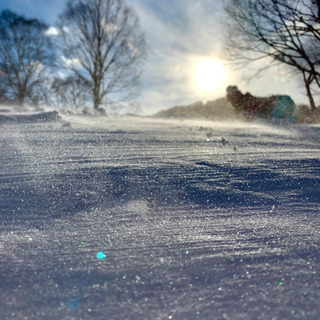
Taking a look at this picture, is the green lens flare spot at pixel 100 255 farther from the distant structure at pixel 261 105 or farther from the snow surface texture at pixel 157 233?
the distant structure at pixel 261 105

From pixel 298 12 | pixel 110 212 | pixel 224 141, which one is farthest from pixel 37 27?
pixel 110 212

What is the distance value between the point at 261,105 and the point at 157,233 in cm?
612

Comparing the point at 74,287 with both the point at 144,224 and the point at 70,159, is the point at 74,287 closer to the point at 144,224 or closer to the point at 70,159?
the point at 144,224

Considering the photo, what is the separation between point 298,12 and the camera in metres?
5.37

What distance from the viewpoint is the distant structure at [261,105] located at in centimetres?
613

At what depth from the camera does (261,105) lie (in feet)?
20.8

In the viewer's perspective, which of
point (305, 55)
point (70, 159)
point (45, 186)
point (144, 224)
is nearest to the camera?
point (144, 224)

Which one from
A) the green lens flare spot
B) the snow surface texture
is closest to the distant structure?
the snow surface texture

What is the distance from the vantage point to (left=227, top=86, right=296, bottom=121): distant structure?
6129mm

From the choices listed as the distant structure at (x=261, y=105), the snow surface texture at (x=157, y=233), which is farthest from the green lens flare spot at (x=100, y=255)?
the distant structure at (x=261, y=105)

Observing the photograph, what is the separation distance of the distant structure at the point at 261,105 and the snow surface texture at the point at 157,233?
506 centimetres

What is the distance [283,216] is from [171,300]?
0.45 metres

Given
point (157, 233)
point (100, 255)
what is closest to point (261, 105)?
point (157, 233)

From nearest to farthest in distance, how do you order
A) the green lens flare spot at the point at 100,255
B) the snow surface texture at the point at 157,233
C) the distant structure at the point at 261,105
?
the snow surface texture at the point at 157,233
the green lens flare spot at the point at 100,255
the distant structure at the point at 261,105
